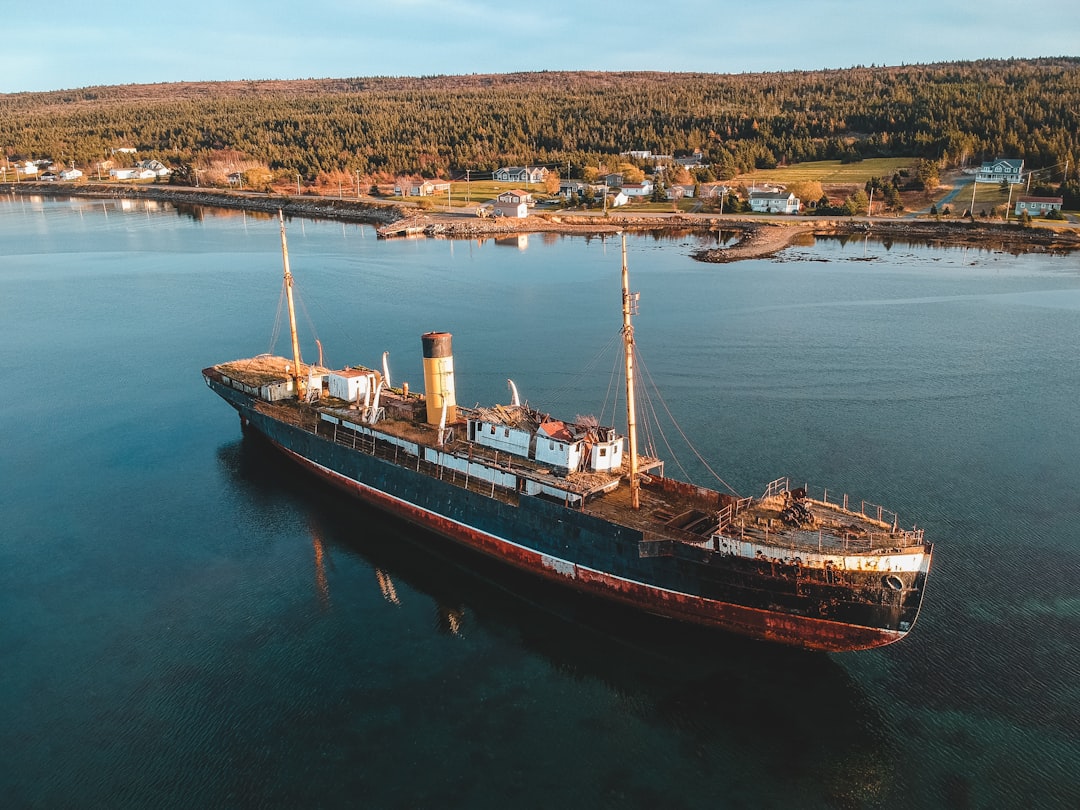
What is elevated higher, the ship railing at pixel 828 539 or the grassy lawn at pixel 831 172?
the grassy lawn at pixel 831 172

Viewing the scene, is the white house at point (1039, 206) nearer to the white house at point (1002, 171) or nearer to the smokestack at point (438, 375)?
the white house at point (1002, 171)

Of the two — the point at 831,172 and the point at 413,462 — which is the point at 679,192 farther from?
the point at 413,462

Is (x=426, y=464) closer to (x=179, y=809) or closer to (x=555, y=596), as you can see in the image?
(x=555, y=596)

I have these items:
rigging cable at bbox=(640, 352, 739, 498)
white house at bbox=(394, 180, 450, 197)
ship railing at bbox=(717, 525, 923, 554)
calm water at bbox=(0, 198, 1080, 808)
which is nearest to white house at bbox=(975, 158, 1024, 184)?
calm water at bbox=(0, 198, 1080, 808)

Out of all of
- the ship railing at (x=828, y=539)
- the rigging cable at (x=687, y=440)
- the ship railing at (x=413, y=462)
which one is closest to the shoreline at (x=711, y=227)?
the rigging cable at (x=687, y=440)

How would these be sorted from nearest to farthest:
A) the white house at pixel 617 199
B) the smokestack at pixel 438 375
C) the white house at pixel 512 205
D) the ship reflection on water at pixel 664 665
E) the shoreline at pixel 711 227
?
1. the ship reflection on water at pixel 664 665
2. the smokestack at pixel 438 375
3. the shoreline at pixel 711 227
4. the white house at pixel 512 205
5. the white house at pixel 617 199

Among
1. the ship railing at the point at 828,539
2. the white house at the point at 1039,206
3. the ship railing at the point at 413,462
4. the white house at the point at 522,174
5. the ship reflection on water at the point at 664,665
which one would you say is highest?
the white house at the point at 522,174
